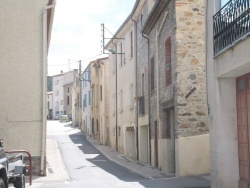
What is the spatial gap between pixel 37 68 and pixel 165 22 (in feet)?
17.9

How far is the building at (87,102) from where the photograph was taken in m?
47.7

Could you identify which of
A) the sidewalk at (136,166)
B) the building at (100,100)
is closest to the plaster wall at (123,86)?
the sidewalk at (136,166)

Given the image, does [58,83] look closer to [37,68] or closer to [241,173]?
[37,68]

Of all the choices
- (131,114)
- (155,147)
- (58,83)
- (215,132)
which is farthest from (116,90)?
(58,83)

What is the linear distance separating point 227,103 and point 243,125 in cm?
75

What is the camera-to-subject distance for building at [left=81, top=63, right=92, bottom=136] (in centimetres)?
4766

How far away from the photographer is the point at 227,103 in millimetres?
11164

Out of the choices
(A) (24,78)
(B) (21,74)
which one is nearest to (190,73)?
(A) (24,78)

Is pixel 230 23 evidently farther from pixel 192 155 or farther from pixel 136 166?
pixel 136 166

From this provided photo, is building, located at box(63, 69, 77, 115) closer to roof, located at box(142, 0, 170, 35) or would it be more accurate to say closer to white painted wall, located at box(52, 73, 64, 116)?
white painted wall, located at box(52, 73, 64, 116)

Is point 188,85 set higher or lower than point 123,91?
lower

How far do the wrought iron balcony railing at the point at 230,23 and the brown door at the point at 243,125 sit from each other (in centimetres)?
99

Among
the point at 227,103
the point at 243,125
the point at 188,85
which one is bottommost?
the point at 243,125


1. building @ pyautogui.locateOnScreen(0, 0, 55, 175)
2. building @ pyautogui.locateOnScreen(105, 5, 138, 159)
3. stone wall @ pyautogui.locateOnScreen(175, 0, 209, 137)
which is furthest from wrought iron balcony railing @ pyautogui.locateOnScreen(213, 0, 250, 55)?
building @ pyautogui.locateOnScreen(105, 5, 138, 159)
